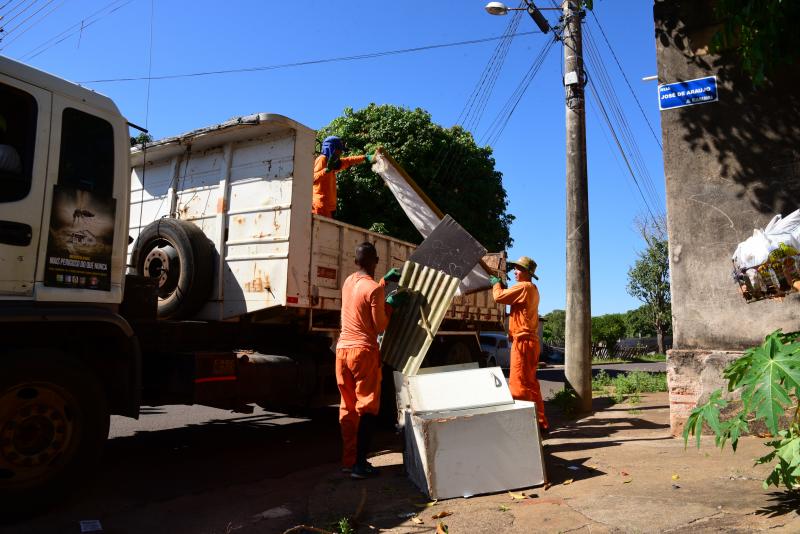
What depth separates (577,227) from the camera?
797cm

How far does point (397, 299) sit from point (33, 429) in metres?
2.58

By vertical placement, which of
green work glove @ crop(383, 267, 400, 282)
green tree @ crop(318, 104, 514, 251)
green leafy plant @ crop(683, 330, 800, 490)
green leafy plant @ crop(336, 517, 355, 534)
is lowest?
green leafy plant @ crop(336, 517, 355, 534)

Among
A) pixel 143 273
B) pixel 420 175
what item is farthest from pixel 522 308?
pixel 420 175

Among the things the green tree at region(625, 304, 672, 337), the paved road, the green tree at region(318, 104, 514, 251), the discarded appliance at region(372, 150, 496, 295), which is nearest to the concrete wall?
the discarded appliance at region(372, 150, 496, 295)

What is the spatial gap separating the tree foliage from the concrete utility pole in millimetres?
3616

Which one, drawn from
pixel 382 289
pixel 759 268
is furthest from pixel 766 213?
pixel 382 289

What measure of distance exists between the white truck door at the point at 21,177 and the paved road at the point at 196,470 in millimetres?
1500

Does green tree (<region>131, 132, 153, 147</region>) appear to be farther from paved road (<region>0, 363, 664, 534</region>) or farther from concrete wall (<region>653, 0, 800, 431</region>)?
concrete wall (<region>653, 0, 800, 431</region>)

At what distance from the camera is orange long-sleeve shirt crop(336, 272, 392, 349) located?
4582mm

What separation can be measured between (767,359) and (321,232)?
420 centimetres

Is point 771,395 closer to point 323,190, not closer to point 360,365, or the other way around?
point 360,365

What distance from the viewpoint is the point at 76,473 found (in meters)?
3.85

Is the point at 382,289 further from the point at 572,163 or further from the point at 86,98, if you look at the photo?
the point at 572,163

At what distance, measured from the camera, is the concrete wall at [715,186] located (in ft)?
17.1
